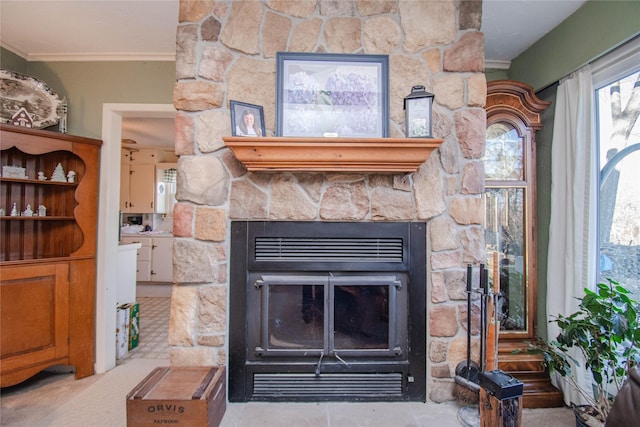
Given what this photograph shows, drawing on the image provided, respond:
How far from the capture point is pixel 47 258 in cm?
221

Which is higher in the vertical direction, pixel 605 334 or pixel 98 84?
pixel 98 84

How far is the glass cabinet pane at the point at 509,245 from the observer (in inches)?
84.9

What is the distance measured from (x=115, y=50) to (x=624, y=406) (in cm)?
349

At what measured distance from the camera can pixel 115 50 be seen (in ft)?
7.84

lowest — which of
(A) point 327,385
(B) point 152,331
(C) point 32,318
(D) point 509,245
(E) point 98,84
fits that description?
(B) point 152,331

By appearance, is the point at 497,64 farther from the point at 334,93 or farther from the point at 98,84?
the point at 98,84

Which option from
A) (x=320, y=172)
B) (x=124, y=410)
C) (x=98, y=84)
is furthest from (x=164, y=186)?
(x=320, y=172)

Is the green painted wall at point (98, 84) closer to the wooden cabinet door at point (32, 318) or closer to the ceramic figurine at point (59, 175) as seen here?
the ceramic figurine at point (59, 175)

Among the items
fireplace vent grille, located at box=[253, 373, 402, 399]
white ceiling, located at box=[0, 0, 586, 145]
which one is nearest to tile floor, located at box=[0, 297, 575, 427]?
fireplace vent grille, located at box=[253, 373, 402, 399]

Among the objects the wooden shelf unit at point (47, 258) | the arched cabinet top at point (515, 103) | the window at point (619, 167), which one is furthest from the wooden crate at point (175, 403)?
the arched cabinet top at point (515, 103)

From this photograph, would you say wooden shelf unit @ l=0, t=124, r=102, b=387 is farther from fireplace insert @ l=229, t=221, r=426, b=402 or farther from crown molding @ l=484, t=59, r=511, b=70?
crown molding @ l=484, t=59, r=511, b=70

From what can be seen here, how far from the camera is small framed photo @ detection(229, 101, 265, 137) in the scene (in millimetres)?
1571

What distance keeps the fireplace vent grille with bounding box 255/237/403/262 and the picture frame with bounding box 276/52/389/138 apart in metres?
0.59

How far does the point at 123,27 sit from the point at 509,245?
3.11m
